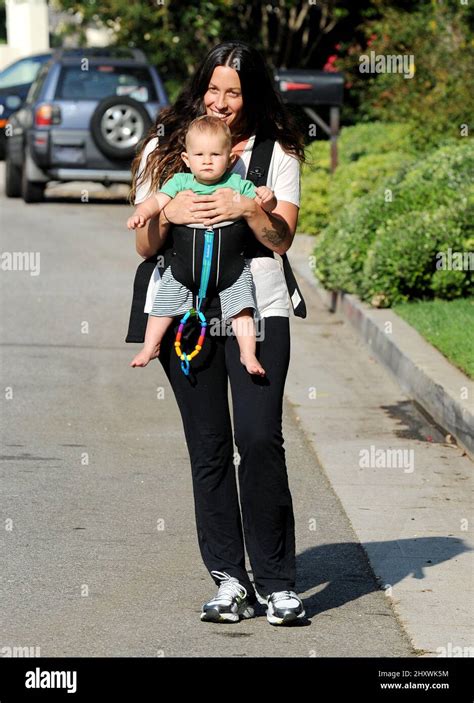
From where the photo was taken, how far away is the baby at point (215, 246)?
469 centimetres

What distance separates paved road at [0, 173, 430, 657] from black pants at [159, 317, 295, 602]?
0.26m

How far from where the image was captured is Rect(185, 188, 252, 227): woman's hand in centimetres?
468

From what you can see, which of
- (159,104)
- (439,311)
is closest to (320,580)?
(439,311)

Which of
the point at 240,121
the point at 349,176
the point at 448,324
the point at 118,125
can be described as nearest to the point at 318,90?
the point at 118,125

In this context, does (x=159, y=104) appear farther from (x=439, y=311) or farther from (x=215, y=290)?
(x=215, y=290)

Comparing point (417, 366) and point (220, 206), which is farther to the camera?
point (417, 366)

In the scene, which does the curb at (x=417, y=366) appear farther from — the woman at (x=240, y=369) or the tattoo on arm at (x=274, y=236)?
the tattoo on arm at (x=274, y=236)

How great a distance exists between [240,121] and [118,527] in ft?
7.24

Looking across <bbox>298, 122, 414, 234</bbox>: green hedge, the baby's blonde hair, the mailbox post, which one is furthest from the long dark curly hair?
the mailbox post

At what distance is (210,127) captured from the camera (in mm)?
4691

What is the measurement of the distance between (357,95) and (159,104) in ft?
17.8

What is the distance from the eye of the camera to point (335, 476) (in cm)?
736

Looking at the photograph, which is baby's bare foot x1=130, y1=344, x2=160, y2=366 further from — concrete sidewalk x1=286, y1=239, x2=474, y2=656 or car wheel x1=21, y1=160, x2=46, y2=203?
car wheel x1=21, y1=160, x2=46, y2=203

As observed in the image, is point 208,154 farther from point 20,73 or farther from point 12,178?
point 20,73
